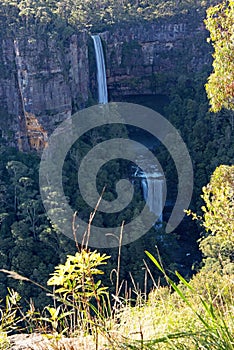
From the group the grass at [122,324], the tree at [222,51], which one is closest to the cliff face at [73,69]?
the tree at [222,51]

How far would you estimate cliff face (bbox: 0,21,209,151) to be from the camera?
43.8 feet

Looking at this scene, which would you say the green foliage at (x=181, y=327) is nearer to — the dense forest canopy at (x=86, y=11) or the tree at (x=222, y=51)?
the tree at (x=222, y=51)

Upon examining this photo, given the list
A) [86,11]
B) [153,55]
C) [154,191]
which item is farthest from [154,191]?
[86,11]

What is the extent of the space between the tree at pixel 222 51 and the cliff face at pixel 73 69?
10.1 m

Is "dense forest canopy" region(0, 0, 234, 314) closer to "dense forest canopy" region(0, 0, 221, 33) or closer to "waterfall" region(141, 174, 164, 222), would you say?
"dense forest canopy" region(0, 0, 221, 33)

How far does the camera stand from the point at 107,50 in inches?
735

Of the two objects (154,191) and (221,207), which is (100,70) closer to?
(154,191)

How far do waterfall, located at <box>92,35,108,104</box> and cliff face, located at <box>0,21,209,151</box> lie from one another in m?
0.31

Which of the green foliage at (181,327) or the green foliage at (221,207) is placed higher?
the green foliage at (181,327)

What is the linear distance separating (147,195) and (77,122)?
352cm

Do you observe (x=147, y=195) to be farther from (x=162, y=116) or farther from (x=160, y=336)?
(x=160, y=336)

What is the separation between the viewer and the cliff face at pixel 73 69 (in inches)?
525

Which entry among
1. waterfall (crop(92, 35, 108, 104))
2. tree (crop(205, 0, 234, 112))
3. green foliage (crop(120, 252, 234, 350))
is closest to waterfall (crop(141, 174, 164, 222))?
waterfall (crop(92, 35, 108, 104))

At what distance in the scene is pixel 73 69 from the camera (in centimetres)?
1532
